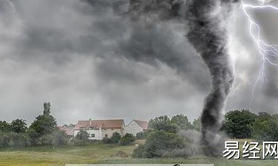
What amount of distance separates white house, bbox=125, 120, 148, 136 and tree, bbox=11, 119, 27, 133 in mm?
3124

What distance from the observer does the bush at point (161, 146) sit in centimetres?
1491

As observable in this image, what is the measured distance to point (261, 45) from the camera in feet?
51.0

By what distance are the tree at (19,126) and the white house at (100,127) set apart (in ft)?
5.18

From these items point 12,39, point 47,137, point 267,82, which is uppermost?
point 12,39

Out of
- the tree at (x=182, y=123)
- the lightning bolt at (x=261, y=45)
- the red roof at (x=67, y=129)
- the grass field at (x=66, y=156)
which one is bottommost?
the grass field at (x=66, y=156)

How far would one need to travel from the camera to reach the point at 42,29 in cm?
1580

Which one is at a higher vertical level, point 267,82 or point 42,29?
point 42,29

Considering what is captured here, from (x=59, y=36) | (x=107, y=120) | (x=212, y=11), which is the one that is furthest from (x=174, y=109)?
(x=59, y=36)

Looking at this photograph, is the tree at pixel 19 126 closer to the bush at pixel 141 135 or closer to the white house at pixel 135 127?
the white house at pixel 135 127

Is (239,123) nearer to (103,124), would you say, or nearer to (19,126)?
(103,124)

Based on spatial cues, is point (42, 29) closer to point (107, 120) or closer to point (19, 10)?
point (19, 10)

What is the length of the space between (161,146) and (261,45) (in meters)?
4.28

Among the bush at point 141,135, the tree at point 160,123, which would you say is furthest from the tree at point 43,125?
the tree at point 160,123

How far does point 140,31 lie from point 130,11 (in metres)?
0.69
